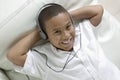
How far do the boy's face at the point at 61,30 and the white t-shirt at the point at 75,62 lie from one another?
6 cm

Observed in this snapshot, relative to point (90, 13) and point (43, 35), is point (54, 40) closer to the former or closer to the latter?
point (43, 35)

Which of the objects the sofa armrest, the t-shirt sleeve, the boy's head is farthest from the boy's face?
the sofa armrest

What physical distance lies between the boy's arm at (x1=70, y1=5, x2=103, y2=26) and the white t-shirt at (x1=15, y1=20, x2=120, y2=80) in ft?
0.15

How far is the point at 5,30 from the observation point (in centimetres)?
109

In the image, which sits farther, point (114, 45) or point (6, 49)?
point (114, 45)

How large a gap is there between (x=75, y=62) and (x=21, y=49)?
25 centimetres

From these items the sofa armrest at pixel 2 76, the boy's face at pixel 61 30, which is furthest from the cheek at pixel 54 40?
the sofa armrest at pixel 2 76

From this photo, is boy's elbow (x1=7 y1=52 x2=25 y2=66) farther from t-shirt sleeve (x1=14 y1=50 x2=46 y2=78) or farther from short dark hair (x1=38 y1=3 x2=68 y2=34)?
short dark hair (x1=38 y1=3 x2=68 y2=34)

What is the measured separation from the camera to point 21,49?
3.67 ft

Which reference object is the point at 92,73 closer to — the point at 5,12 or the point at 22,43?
the point at 22,43

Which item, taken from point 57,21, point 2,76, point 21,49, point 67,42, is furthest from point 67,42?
point 2,76

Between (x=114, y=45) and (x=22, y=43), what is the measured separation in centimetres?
47

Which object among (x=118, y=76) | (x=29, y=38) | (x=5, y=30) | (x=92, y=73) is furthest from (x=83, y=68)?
(x=5, y=30)

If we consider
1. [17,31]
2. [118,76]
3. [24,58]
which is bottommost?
[118,76]
